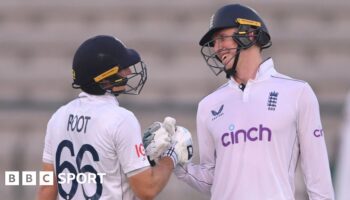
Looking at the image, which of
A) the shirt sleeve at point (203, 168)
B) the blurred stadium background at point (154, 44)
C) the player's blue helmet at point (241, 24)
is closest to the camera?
the player's blue helmet at point (241, 24)

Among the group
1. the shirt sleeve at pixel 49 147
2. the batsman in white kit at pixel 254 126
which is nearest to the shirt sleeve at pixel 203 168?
the batsman in white kit at pixel 254 126

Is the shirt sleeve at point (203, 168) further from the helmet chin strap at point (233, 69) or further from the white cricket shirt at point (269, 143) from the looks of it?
the helmet chin strap at point (233, 69)

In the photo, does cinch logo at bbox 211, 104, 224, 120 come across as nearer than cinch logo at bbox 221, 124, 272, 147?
No

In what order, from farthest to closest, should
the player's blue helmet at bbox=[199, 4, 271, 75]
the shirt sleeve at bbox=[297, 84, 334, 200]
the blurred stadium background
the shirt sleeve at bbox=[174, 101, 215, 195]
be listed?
the blurred stadium background
the shirt sleeve at bbox=[174, 101, 215, 195]
the player's blue helmet at bbox=[199, 4, 271, 75]
the shirt sleeve at bbox=[297, 84, 334, 200]

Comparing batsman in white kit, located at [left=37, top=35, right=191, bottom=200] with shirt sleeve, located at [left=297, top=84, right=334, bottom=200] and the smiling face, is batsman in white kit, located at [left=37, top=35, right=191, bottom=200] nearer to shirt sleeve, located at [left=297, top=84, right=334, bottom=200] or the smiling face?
the smiling face

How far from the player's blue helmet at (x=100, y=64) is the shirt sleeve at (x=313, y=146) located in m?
0.79

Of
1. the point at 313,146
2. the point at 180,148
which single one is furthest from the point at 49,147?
the point at 313,146

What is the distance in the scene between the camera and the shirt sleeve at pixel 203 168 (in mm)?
4500

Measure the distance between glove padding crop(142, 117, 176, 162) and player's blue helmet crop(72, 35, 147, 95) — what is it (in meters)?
0.26

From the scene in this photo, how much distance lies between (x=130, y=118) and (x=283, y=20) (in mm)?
6396

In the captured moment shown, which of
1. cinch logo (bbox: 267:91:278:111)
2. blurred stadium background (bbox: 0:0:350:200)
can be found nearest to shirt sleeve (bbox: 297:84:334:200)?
cinch logo (bbox: 267:91:278:111)

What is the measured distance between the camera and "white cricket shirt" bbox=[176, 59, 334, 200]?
426 cm

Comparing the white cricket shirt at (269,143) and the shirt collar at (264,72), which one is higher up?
the shirt collar at (264,72)

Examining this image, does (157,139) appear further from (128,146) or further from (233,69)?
(233,69)
